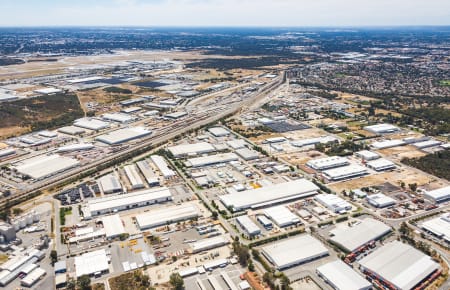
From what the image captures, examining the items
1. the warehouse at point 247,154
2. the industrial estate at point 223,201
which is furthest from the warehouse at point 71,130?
the warehouse at point 247,154

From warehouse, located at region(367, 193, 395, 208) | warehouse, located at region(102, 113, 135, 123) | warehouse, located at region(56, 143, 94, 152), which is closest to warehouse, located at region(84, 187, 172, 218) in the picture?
warehouse, located at region(56, 143, 94, 152)

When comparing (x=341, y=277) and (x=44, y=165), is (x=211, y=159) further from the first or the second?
(x=341, y=277)

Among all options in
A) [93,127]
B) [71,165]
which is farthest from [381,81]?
[71,165]

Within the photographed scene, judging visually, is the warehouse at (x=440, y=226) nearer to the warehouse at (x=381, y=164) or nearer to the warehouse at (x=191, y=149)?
the warehouse at (x=381, y=164)

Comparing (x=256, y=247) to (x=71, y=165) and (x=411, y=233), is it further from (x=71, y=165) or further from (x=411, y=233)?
(x=71, y=165)

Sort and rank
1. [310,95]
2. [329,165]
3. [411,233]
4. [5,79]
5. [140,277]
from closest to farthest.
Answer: [140,277] < [411,233] < [329,165] < [310,95] < [5,79]

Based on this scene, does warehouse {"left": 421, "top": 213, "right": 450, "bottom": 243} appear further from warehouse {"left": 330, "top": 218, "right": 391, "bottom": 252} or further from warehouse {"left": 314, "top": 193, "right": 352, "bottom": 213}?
warehouse {"left": 314, "top": 193, "right": 352, "bottom": 213}
